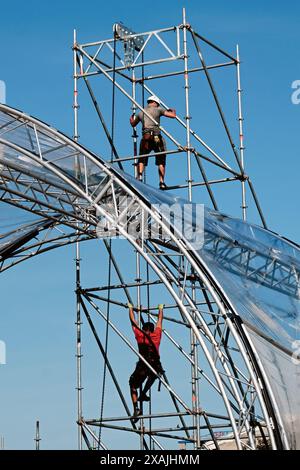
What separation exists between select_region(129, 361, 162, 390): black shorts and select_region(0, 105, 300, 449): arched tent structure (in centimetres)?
50

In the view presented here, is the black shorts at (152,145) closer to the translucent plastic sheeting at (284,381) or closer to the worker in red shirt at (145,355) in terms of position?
the worker in red shirt at (145,355)

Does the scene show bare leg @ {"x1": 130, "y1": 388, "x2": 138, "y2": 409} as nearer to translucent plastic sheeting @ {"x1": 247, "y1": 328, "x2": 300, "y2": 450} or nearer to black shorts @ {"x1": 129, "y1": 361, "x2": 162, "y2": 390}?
black shorts @ {"x1": 129, "y1": 361, "x2": 162, "y2": 390}

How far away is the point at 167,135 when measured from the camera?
23.3 m

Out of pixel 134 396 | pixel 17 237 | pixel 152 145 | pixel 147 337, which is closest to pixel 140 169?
pixel 152 145

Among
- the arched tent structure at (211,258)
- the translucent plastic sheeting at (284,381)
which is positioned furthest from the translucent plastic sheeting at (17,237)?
the translucent plastic sheeting at (284,381)

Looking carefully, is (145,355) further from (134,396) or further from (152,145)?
(152,145)

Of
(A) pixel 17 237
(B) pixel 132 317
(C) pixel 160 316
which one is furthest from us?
(A) pixel 17 237

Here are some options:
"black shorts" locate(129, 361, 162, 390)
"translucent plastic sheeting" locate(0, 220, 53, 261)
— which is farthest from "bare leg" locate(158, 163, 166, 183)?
"black shorts" locate(129, 361, 162, 390)

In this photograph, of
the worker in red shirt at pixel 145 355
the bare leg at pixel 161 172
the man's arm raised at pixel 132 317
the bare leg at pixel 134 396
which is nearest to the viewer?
the man's arm raised at pixel 132 317

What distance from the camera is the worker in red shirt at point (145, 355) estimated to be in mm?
21625

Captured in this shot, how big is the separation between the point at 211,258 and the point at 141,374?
3338 mm

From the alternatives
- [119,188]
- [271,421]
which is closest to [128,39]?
[119,188]

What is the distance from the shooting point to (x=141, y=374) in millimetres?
22156

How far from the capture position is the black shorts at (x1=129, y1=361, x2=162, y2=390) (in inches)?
870
